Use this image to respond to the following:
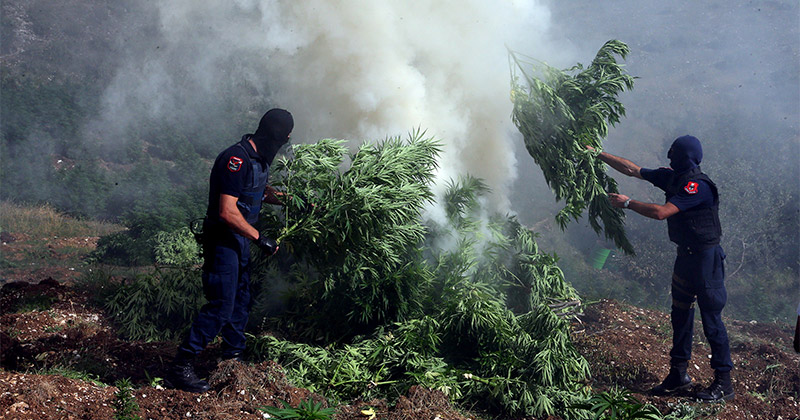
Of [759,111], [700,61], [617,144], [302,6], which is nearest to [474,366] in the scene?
[302,6]

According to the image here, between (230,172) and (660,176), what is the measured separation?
3.79 m

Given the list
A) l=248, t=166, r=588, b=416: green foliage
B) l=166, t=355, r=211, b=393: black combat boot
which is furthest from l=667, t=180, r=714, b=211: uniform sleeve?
l=166, t=355, r=211, b=393: black combat boot

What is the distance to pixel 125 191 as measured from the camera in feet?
39.9

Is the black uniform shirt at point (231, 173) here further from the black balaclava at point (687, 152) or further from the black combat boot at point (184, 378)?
the black balaclava at point (687, 152)

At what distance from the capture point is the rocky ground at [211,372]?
3410mm

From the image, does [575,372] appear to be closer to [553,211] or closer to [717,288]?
[717,288]

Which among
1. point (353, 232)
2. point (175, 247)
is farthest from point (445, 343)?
point (175, 247)

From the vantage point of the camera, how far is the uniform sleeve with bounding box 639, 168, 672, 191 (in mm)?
5297

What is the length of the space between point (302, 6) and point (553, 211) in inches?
353

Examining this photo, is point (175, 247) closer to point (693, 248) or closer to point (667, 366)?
point (667, 366)

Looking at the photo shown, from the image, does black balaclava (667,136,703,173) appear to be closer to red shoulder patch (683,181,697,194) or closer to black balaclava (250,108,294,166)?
red shoulder patch (683,181,697,194)

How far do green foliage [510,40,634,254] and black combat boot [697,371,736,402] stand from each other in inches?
61.9

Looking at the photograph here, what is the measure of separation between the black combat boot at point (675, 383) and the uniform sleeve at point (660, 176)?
1.60 meters

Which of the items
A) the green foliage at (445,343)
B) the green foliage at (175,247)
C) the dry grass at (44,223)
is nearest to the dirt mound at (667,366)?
the green foliage at (445,343)
